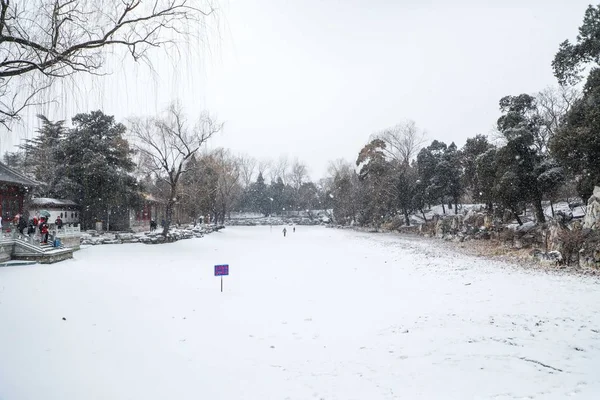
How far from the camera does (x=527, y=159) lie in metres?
23.0

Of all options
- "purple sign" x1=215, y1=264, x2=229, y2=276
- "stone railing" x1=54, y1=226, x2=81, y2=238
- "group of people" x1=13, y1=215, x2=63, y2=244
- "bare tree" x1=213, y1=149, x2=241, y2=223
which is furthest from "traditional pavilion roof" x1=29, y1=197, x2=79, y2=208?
"purple sign" x1=215, y1=264, x2=229, y2=276

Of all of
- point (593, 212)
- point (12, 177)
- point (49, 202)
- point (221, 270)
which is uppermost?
point (12, 177)

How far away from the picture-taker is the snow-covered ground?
188 inches

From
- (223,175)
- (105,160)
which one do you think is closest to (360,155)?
(223,175)

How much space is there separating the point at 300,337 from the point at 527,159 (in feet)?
74.9

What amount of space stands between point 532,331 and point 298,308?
213 inches

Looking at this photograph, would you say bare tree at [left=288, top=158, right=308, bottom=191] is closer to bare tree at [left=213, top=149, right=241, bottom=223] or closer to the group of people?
bare tree at [left=213, top=149, right=241, bottom=223]

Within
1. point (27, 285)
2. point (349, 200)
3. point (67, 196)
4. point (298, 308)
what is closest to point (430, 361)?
point (298, 308)

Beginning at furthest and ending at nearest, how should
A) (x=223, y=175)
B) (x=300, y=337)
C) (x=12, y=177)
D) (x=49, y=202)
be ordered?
(x=223, y=175) → (x=49, y=202) → (x=12, y=177) → (x=300, y=337)

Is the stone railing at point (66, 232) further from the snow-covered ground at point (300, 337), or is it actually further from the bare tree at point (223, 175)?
the bare tree at point (223, 175)

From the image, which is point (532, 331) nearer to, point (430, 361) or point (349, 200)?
point (430, 361)

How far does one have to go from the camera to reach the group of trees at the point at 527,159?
650 inches

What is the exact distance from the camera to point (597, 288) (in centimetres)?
962

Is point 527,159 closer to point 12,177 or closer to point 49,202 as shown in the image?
point 12,177
